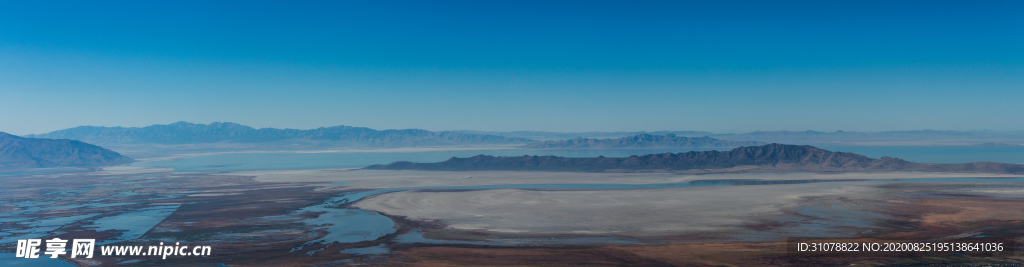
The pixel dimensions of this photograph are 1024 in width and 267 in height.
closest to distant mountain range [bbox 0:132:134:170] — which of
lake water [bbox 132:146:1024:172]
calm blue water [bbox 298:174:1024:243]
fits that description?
lake water [bbox 132:146:1024:172]

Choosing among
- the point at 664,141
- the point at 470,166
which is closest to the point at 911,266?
the point at 470,166

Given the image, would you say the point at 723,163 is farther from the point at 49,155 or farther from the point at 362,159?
the point at 49,155

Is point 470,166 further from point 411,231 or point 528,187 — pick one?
point 411,231

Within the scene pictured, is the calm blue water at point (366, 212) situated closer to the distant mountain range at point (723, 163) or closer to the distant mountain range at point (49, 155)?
the distant mountain range at point (723, 163)

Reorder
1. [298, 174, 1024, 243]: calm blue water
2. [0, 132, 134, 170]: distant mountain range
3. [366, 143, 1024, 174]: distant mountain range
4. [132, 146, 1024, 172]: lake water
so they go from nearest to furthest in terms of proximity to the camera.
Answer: [298, 174, 1024, 243]: calm blue water → [366, 143, 1024, 174]: distant mountain range → [132, 146, 1024, 172]: lake water → [0, 132, 134, 170]: distant mountain range

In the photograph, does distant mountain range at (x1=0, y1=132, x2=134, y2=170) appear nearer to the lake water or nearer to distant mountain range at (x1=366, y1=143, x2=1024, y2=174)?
the lake water

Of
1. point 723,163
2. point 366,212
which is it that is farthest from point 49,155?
point 723,163
